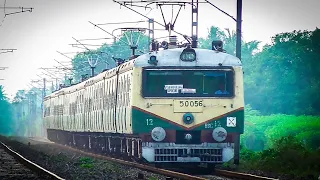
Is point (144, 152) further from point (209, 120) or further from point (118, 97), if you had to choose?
point (118, 97)

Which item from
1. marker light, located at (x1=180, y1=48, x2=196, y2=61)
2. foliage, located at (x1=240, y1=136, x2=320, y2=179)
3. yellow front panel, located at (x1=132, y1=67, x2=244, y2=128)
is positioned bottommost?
foliage, located at (x1=240, y1=136, x2=320, y2=179)

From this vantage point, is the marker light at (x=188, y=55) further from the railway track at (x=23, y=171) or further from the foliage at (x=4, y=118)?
the foliage at (x=4, y=118)

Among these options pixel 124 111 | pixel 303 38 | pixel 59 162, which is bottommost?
pixel 59 162

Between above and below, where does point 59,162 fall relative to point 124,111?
below

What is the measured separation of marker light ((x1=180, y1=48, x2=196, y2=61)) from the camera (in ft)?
66.8

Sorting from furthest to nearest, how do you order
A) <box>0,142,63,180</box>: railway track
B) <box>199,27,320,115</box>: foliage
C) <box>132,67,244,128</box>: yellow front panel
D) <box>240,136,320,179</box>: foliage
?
<box>199,27,320,115</box>: foliage < <box>132,67,244,128</box>: yellow front panel < <box>240,136,320,179</box>: foliage < <box>0,142,63,180</box>: railway track

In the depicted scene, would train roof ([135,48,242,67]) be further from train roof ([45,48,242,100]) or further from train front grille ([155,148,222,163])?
train front grille ([155,148,222,163])

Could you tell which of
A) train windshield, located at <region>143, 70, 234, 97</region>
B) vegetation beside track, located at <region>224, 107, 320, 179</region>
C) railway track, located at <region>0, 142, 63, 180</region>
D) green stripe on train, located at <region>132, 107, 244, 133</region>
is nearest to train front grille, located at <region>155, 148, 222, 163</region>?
green stripe on train, located at <region>132, 107, 244, 133</region>

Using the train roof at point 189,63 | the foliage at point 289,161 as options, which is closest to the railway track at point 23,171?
the train roof at point 189,63

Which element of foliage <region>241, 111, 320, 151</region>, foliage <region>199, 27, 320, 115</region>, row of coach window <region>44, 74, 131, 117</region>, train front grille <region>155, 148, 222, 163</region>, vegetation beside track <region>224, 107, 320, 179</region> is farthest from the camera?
foliage <region>199, 27, 320, 115</region>

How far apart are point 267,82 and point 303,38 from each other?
11.3 feet

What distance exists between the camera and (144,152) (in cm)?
1980

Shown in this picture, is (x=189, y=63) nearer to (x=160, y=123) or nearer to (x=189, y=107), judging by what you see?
(x=189, y=107)

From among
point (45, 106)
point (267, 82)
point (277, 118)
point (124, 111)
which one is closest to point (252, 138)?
point (277, 118)
